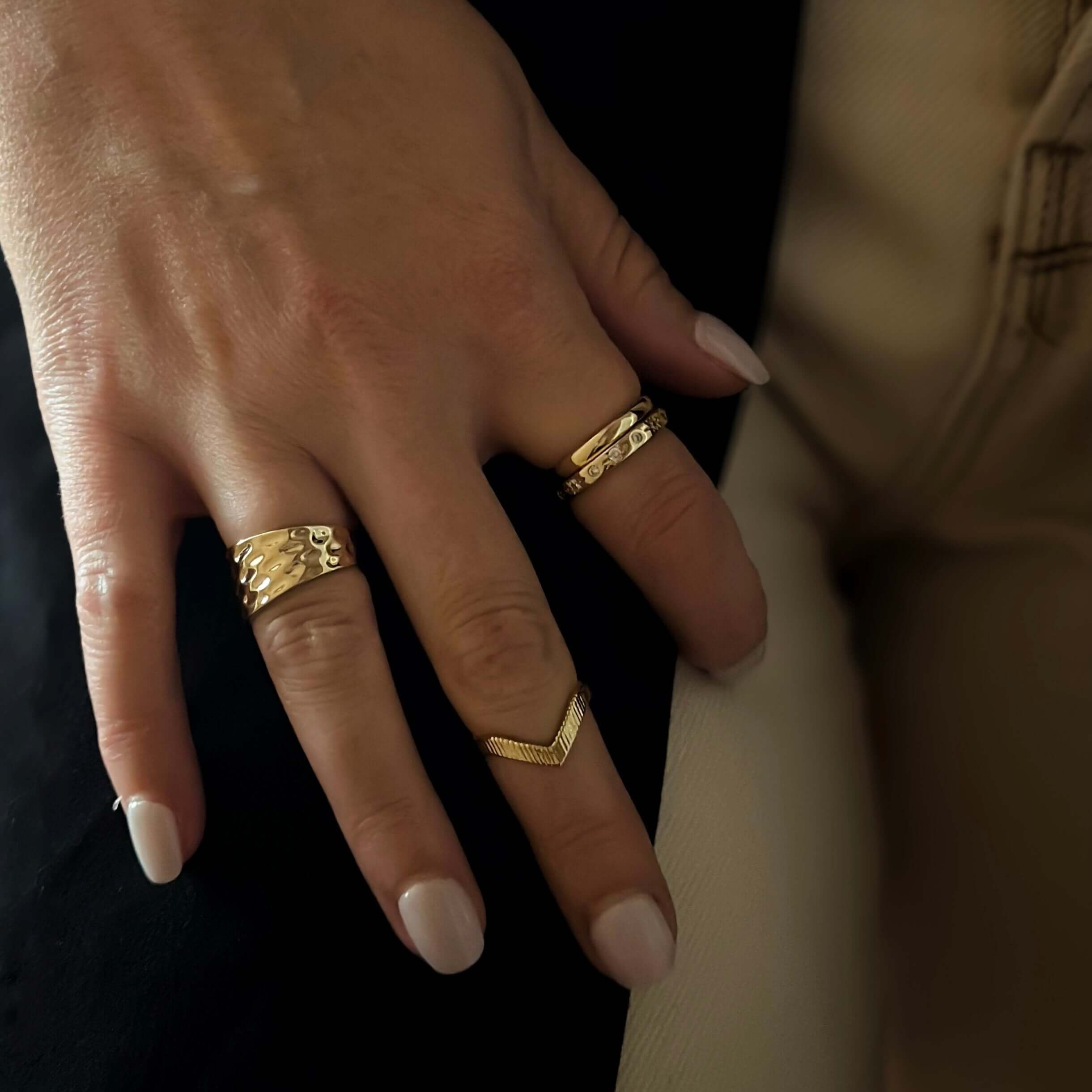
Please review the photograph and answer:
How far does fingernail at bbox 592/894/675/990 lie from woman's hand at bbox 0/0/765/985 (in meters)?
0.03

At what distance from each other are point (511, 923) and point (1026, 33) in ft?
1.86

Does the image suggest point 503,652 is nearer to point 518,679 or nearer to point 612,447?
point 518,679

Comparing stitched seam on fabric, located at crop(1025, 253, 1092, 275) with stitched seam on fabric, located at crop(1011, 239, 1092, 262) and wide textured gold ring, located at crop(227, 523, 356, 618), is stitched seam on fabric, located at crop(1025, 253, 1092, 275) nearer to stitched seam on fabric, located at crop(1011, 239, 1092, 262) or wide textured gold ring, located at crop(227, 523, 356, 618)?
stitched seam on fabric, located at crop(1011, 239, 1092, 262)

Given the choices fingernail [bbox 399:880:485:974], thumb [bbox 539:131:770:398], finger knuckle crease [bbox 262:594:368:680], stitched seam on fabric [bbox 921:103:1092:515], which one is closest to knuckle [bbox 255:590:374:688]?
finger knuckle crease [bbox 262:594:368:680]

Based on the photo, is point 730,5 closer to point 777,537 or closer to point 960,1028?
point 777,537

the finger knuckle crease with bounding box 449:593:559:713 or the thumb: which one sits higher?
the thumb

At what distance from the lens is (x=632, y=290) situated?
21.7 inches

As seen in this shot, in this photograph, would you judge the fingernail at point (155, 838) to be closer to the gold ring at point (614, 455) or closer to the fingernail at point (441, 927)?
the fingernail at point (441, 927)

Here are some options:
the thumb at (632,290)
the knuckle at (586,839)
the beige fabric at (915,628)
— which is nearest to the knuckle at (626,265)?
the thumb at (632,290)

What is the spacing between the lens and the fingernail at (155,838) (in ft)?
1.48

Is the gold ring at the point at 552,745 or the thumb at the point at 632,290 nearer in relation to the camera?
the gold ring at the point at 552,745

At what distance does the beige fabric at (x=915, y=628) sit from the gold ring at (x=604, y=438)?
103 millimetres

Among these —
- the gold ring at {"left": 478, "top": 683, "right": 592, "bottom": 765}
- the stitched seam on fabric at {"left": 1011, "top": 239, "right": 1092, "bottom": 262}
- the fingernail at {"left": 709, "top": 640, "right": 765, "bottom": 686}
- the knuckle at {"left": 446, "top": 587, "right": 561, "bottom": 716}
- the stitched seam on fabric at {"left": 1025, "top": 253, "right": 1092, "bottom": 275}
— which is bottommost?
the fingernail at {"left": 709, "top": 640, "right": 765, "bottom": 686}

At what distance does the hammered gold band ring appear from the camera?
0.51m
